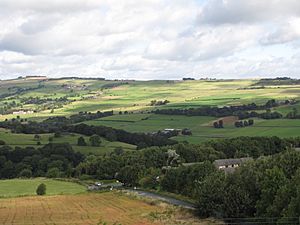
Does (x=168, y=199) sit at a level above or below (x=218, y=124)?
below

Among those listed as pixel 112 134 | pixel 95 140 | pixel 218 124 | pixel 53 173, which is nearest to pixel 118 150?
pixel 95 140

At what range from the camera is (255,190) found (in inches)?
2645

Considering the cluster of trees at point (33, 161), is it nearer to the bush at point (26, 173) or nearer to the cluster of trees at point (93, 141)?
the bush at point (26, 173)

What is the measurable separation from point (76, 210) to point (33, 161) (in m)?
75.4

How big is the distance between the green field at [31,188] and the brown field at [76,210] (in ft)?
33.7

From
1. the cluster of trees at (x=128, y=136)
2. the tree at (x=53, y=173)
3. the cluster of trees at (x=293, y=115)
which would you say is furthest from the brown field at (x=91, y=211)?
the cluster of trees at (x=293, y=115)

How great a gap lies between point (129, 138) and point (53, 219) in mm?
109460

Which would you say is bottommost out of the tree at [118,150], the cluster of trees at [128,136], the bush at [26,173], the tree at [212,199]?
the bush at [26,173]

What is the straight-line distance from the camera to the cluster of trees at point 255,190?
56737mm

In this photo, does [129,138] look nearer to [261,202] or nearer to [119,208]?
[119,208]

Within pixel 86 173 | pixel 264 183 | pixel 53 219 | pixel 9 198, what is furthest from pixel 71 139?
pixel 264 183

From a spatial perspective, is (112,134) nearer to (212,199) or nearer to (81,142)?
(81,142)

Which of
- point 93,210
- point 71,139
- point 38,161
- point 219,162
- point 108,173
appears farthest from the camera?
point 71,139

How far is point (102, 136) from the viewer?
180 meters
